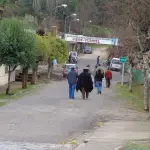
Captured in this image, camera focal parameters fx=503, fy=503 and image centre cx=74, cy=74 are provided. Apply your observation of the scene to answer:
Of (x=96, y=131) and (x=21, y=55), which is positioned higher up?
(x=21, y=55)

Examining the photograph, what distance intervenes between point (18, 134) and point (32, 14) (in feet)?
265

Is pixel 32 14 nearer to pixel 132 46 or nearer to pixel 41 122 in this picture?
pixel 132 46

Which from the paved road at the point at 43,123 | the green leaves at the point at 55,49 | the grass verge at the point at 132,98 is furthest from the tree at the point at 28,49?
the green leaves at the point at 55,49

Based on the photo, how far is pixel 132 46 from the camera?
32.1 m

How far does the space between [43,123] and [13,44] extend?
1428cm

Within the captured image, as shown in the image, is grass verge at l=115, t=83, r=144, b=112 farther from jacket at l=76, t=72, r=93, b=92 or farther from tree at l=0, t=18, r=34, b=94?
tree at l=0, t=18, r=34, b=94

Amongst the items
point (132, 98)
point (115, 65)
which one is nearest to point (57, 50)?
point (132, 98)

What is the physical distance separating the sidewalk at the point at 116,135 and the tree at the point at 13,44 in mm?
13839

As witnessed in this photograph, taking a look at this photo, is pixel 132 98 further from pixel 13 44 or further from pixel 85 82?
pixel 13 44

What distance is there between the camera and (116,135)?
1358 centimetres

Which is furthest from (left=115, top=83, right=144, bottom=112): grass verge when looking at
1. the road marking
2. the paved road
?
the road marking

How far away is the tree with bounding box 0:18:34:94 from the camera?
97.4 ft

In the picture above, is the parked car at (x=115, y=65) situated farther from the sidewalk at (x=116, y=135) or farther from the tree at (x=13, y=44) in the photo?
the sidewalk at (x=116, y=135)

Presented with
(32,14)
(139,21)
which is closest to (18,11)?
(32,14)
